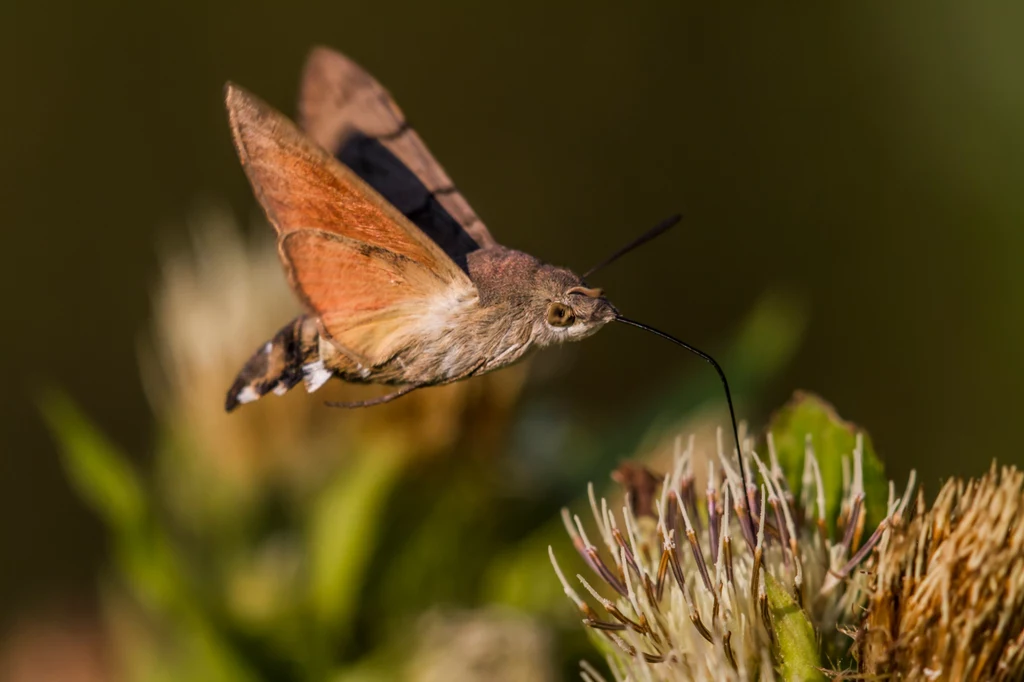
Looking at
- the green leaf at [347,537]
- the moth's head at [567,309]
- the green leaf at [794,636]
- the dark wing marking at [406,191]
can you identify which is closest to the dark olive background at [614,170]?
the green leaf at [347,537]

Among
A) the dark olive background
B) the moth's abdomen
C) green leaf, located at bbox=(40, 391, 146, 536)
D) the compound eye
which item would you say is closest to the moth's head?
the compound eye

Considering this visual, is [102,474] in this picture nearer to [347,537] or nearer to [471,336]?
[347,537]

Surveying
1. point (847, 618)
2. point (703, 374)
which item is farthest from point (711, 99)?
point (847, 618)

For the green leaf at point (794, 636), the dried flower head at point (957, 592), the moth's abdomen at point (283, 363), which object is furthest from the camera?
the moth's abdomen at point (283, 363)

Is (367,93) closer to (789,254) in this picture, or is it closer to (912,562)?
(912,562)

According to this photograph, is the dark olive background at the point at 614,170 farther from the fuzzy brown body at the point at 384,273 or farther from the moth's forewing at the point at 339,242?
the moth's forewing at the point at 339,242

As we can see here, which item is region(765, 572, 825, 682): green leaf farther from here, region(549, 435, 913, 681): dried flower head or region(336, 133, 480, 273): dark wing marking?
region(336, 133, 480, 273): dark wing marking

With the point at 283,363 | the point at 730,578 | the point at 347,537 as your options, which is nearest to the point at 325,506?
the point at 347,537
